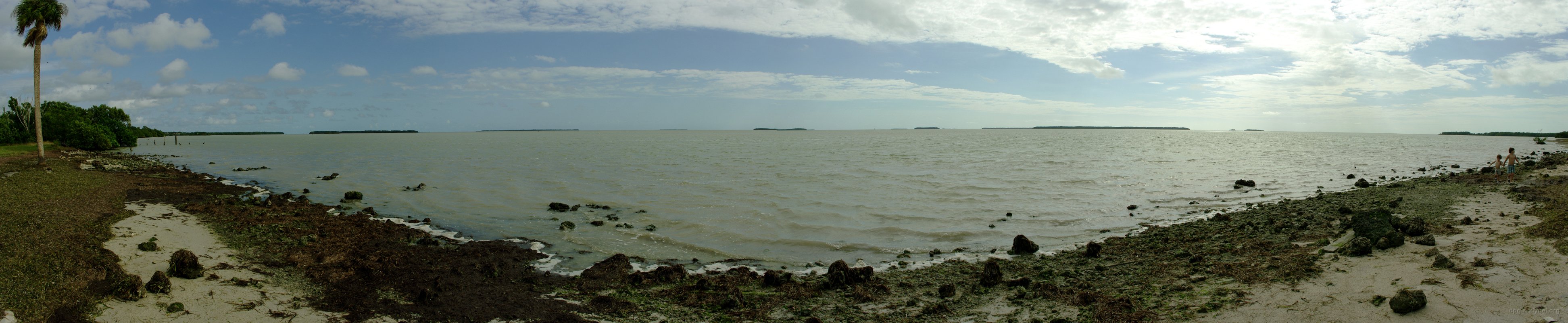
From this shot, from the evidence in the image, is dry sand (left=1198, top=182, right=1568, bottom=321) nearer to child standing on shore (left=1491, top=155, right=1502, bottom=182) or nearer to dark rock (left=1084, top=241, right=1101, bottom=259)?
dark rock (left=1084, top=241, right=1101, bottom=259)

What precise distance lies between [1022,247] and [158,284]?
13152 mm

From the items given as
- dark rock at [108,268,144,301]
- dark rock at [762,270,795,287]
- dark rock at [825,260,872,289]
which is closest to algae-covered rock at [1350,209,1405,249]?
dark rock at [825,260,872,289]

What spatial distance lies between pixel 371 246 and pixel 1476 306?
1621 cm

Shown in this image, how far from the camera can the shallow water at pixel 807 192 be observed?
14.1 metres

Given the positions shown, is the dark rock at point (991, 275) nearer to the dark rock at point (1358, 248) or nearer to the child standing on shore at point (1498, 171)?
the dark rock at point (1358, 248)

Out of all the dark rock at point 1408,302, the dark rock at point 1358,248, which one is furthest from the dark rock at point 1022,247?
the dark rock at point 1408,302

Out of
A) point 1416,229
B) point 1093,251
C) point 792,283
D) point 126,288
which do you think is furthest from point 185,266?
point 1416,229

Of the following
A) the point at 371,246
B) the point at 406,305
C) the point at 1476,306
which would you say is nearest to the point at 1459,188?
the point at 1476,306

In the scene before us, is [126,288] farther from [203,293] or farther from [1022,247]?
[1022,247]

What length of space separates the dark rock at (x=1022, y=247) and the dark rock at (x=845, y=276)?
3.98 metres

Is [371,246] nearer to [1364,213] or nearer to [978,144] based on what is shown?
[1364,213]

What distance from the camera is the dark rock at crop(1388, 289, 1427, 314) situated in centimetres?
634

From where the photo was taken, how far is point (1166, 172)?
3120 centimetres

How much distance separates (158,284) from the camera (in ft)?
26.1
